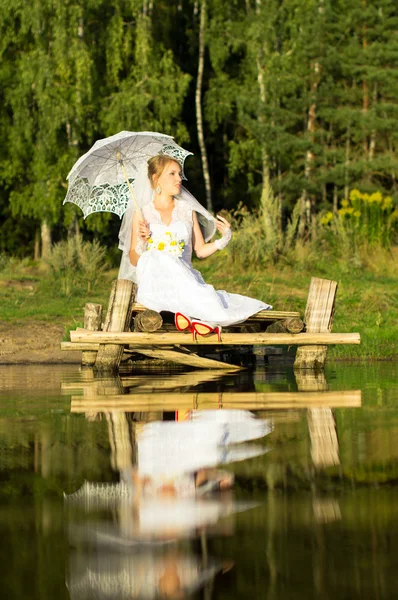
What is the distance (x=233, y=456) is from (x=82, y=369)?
6224 millimetres

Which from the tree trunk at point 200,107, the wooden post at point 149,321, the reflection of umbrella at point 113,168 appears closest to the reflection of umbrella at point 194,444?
the wooden post at point 149,321

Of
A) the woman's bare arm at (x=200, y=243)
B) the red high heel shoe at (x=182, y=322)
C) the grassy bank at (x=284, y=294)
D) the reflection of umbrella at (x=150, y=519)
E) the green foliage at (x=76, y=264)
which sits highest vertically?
the woman's bare arm at (x=200, y=243)

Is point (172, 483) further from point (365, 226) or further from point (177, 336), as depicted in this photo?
point (365, 226)

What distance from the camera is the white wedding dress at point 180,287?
11242mm

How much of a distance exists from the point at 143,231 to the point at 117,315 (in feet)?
3.02

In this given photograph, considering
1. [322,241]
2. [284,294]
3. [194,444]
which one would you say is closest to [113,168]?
[284,294]

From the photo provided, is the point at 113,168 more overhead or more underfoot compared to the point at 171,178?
more overhead

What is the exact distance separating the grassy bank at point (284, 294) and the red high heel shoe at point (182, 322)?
2747mm

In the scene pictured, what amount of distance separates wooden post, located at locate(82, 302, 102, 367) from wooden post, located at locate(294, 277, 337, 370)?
207cm

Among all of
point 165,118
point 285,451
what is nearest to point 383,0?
point 165,118

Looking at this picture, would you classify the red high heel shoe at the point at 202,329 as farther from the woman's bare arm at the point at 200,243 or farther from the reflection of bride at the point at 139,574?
the reflection of bride at the point at 139,574

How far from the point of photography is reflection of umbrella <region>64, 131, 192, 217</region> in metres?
12.5

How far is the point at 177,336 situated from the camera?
1116 cm

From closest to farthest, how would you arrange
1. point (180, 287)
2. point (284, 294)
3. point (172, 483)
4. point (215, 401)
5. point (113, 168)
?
point (172, 483) < point (215, 401) < point (180, 287) < point (113, 168) < point (284, 294)
